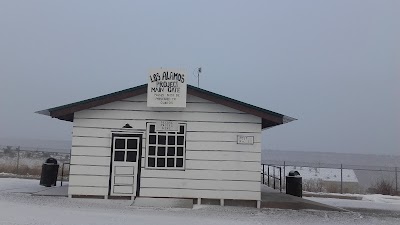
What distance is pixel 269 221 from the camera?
10.9 m

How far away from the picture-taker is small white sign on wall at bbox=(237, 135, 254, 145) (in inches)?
531

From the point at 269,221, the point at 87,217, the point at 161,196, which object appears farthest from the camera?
the point at 161,196

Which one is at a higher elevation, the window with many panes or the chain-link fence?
the window with many panes

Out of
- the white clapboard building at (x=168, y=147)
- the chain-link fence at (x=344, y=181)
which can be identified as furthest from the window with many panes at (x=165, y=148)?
the chain-link fence at (x=344, y=181)

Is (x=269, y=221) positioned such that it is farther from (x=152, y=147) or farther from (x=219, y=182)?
(x=152, y=147)

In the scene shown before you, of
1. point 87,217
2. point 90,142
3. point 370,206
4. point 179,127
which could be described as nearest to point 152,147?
point 179,127

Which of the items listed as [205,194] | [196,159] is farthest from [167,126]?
[205,194]

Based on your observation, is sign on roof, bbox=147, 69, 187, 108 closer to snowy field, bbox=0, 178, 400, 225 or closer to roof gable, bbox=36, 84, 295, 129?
roof gable, bbox=36, 84, 295, 129

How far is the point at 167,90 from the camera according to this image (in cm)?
1344

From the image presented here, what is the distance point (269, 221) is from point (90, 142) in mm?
6285

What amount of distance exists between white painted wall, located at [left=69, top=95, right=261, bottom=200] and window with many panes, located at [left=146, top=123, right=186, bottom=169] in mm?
180

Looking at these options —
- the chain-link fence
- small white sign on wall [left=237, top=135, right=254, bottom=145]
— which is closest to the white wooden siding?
small white sign on wall [left=237, top=135, right=254, bottom=145]

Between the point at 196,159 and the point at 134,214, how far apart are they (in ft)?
10.4

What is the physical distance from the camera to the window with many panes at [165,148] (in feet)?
44.3
